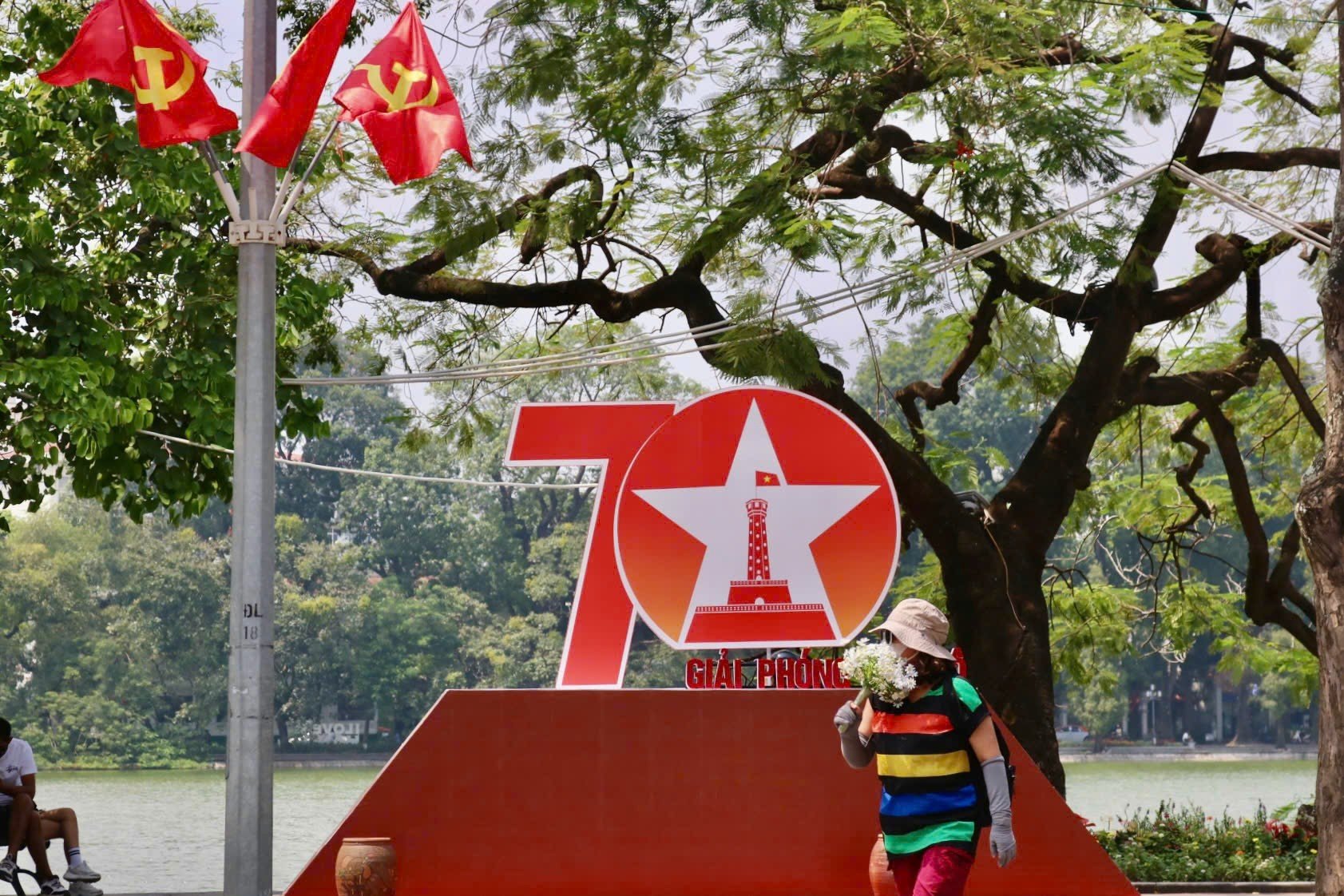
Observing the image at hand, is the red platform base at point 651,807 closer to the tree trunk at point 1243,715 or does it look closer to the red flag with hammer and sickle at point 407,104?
the red flag with hammer and sickle at point 407,104

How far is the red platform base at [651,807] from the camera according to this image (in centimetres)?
1099

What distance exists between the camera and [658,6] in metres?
12.4

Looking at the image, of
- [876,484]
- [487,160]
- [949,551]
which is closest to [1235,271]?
[949,551]

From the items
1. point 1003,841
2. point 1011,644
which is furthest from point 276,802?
point 1003,841

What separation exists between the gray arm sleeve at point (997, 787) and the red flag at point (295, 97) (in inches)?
184

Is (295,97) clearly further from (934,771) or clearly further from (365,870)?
(934,771)

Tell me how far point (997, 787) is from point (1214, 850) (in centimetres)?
1052

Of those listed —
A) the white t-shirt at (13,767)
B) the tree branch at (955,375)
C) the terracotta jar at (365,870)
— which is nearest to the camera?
the terracotta jar at (365,870)

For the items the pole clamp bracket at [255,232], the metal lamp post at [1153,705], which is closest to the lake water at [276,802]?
the metal lamp post at [1153,705]

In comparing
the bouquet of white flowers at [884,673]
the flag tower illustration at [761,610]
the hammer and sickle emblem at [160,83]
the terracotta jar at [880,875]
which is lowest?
the terracotta jar at [880,875]

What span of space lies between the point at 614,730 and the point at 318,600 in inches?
1497

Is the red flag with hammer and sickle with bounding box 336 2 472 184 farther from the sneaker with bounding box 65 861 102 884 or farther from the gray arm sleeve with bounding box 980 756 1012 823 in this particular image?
the sneaker with bounding box 65 861 102 884

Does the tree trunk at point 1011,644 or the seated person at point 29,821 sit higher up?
the tree trunk at point 1011,644

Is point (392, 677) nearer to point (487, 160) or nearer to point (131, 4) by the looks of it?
point (487, 160)
